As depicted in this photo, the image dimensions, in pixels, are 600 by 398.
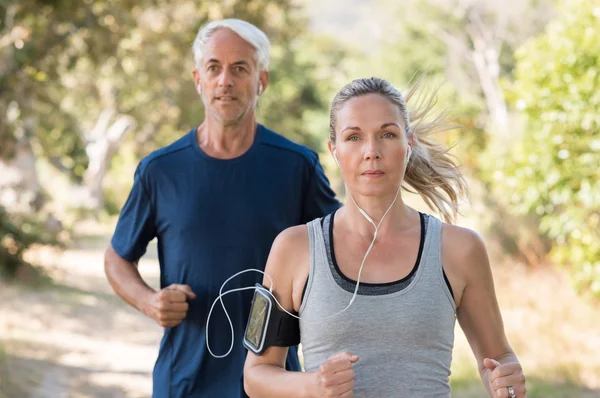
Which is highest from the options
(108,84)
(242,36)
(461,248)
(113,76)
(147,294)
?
(108,84)

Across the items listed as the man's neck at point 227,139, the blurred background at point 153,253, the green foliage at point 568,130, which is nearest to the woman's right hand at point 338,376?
the blurred background at point 153,253

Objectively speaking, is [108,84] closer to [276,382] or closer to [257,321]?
[257,321]

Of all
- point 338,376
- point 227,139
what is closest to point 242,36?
point 227,139

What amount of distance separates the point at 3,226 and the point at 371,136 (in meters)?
6.49

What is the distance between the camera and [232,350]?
378 cm

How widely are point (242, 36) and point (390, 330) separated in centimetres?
184

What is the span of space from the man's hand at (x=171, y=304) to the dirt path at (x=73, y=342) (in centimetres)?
586

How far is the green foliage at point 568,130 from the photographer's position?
29.7 feet

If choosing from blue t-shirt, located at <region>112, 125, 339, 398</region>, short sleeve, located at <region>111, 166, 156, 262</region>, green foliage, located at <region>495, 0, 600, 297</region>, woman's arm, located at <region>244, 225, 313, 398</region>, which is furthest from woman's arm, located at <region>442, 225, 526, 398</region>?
green foliage, located at <region>495, 0, 600, 297</region>

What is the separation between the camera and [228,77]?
396cm

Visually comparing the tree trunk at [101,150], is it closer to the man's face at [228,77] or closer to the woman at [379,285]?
the man's face at [228,77]

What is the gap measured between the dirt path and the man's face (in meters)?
5.92

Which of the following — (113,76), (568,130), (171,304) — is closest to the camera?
(171,304)

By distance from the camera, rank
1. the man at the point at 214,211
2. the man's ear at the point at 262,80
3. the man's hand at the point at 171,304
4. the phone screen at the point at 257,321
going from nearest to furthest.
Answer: the phone screen at the point at 257,321
the man's hand at the point at 171,304
the man at the point at 214,211
the man's ear at the point at 262,80
